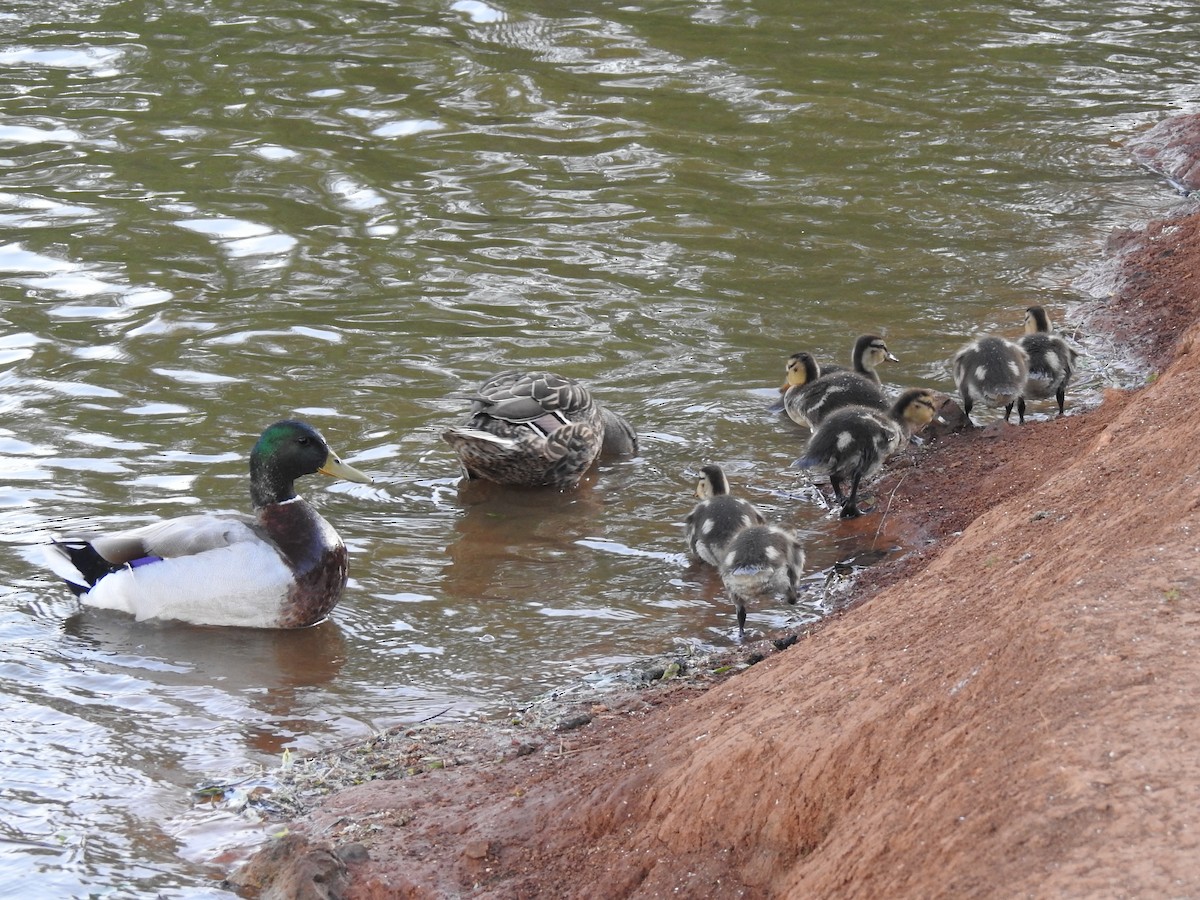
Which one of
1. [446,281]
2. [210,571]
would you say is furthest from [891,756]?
[446,281]

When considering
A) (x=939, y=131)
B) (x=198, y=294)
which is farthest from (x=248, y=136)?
(x=939, y=131)

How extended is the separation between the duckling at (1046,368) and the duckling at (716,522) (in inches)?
87.5

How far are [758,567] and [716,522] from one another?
2.18 feet

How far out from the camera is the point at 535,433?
8.86 meters

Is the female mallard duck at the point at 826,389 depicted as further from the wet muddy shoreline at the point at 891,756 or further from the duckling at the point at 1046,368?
the wet muddy shoreline at the point at 891,756

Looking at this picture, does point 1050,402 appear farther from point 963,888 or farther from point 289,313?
point 963,888

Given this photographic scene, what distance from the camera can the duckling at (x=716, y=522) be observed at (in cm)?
739

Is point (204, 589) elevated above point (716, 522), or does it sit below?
below

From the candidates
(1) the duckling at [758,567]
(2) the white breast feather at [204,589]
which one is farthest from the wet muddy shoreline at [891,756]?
(2) the white breast feather at [204,589]

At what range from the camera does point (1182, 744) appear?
132 inches

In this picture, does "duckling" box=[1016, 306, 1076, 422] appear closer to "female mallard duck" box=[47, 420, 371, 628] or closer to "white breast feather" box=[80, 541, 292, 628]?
"female mallard duck" box=[47, 420, 371, 628]

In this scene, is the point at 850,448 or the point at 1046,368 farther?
the point at 1046,368

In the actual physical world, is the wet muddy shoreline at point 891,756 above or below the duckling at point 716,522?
above

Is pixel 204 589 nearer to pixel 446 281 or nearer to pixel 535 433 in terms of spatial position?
pixel 535 433
